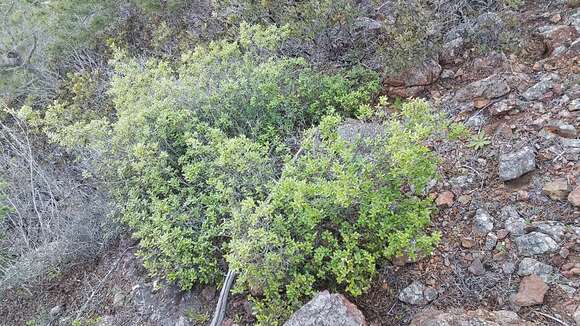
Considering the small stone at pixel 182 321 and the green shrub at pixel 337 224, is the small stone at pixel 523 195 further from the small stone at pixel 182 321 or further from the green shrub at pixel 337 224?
the small stone at pixel 182 321

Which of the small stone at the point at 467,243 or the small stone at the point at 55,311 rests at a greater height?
the small stone at the point at 467,243

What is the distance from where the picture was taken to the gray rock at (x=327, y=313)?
91.7 inches

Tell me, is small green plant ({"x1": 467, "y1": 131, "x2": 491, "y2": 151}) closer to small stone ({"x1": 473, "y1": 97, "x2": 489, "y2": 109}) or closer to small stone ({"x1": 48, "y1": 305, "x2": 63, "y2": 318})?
small stone ({"x1": 473, "y1": 97, "x2": 489, "y2": 109})

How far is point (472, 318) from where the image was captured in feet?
7.68

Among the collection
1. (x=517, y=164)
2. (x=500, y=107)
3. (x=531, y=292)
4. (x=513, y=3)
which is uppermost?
(x=513, y=3)

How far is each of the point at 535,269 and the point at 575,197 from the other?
1.75ft

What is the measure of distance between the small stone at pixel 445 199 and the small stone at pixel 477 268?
0.46m

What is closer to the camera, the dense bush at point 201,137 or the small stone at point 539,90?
the dense bush at point 201,137

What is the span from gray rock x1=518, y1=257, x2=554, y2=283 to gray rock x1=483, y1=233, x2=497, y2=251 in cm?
19

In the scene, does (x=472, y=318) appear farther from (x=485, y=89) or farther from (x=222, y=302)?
(x=485, y=89)

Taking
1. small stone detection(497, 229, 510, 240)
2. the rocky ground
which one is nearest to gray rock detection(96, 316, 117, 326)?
the rocky ground

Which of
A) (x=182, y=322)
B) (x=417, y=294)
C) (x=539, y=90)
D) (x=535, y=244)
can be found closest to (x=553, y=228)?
(x=535, y=244)


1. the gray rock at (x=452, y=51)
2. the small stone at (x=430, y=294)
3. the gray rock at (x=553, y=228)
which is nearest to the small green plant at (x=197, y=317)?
the small stone at (x=430, y=294)

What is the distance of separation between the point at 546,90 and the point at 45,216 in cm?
467
